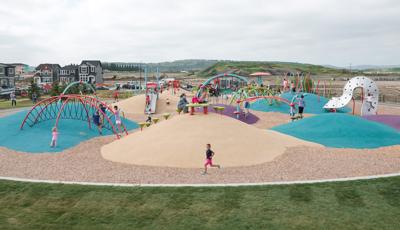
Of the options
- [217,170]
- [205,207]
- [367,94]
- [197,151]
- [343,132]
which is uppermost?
[367,94]

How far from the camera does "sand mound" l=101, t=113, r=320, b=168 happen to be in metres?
16.5

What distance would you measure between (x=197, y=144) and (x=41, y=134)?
34.9 ft

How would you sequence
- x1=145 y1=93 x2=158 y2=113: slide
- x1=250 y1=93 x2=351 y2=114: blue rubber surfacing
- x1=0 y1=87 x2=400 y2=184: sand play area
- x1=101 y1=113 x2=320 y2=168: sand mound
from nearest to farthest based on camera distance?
x1=0 y1=87 x2=400 y2=184: sand play area < x1=101 y1=113 x2=320 y2=168: sand mound < x1=250 y1=93 x2=351 y2=114: blue rubber surfacing < x1=145 y1=93 x2=158 y2=113: slide

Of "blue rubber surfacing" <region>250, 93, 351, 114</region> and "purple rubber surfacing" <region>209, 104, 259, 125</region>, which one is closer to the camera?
"purple rubber surfacing" <region>209, 104, 259, 125</region>

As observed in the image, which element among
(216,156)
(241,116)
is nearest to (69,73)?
(241,116)

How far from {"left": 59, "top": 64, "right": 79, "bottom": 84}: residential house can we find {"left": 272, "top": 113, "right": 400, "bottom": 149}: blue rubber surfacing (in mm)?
86206

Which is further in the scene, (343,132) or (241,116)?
(241,116)

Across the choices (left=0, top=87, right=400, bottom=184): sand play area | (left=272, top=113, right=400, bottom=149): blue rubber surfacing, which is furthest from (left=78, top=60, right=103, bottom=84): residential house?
(left=272, top=113, right=400, bottom=149): blue rubber surfacing

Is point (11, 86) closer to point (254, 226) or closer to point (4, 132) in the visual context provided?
point (4, 132)

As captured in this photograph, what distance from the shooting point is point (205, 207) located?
1137cm

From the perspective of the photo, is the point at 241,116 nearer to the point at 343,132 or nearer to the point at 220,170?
the point at 343,132

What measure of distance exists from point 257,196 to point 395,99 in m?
45.7

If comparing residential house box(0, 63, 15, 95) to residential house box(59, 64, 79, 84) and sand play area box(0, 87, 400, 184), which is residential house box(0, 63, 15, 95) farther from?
sand play area box(0, 87, 400, 184)

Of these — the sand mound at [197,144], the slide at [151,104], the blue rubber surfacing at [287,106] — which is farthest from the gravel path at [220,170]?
the slide at [151,104]
